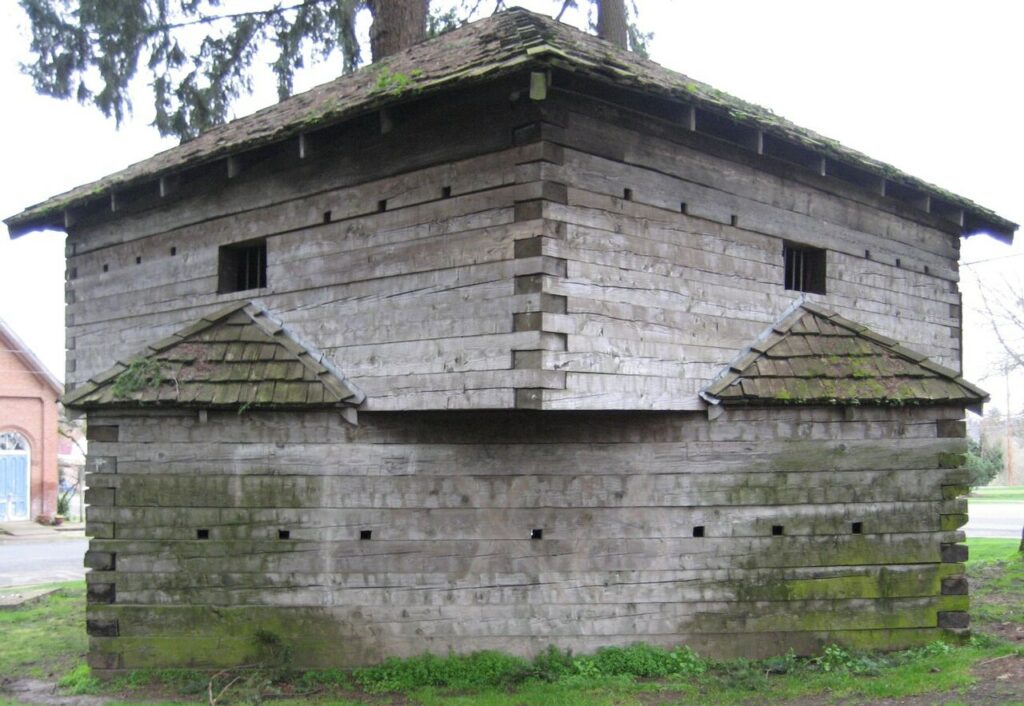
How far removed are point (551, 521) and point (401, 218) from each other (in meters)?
3.38

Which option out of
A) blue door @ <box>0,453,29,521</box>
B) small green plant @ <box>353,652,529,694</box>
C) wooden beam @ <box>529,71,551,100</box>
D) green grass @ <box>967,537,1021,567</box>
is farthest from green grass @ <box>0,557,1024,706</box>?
blue door @ <box>0,453,29,521</box>

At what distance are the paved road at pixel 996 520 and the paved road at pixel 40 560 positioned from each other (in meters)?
21.4

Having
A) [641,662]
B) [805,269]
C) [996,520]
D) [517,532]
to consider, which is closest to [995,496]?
[996,520]

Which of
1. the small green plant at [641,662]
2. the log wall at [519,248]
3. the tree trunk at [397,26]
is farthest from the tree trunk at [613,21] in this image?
the small green plant at [641,662]

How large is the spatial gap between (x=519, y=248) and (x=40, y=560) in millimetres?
18074

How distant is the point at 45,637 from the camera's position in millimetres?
10945

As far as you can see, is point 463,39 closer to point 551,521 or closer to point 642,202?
point 642,202

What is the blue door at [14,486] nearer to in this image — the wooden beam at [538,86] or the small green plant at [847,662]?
the wooden beam at [538,86]

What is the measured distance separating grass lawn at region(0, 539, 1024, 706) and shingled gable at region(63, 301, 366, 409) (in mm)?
2729

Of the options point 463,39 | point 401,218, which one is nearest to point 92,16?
point 463,39

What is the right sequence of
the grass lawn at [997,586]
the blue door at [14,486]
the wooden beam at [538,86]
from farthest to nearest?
the blue door at [14,486] → the grass lawn at [997,586] → the wooden beam at [538,86]

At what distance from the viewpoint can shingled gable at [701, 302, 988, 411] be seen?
28.6 feet

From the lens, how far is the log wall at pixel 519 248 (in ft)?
25.0

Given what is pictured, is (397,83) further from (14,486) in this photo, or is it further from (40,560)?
(14,486)
